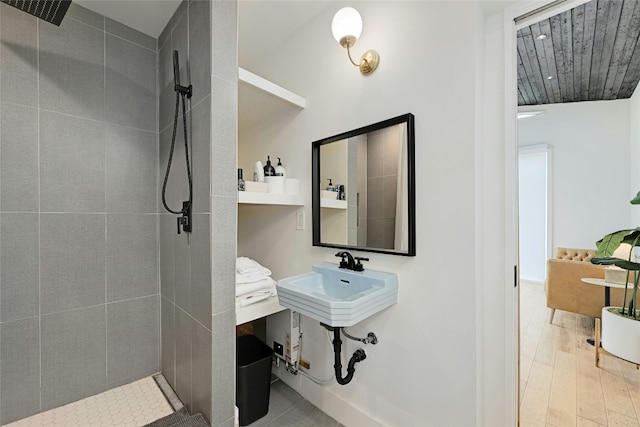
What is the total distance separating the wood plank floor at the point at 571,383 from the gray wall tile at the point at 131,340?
228 centimetres

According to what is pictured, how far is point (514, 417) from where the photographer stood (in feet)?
4.32

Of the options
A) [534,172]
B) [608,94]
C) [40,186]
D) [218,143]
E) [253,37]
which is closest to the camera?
[218,143]

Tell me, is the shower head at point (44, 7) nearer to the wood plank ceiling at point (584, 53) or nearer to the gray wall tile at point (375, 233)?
the gray wall tile at point (375, 233)

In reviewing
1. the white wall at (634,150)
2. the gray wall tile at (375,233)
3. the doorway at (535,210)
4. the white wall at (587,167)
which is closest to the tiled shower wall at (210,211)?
the gray wall tile at (375,233)

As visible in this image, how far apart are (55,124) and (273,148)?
1.23 meters

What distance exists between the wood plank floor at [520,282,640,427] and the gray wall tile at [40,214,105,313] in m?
2.60

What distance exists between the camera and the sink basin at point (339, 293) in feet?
3.99

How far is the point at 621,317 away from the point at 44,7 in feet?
10.5

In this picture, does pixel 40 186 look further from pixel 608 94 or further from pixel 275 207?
pixel 608 94

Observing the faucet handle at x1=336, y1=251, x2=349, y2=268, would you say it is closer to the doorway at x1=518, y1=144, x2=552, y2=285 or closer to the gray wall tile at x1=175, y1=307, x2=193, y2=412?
the gray wall tile at x1=175, y1=307, x2=193, y2=412

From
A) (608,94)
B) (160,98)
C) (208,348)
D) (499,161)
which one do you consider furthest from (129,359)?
(608,94)

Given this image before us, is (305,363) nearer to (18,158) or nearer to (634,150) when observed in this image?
(18,158)

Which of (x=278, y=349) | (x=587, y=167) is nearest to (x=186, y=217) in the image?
(x=278, y=349)

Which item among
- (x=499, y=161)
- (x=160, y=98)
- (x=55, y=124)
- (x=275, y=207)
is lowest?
(x=275, y=207)
